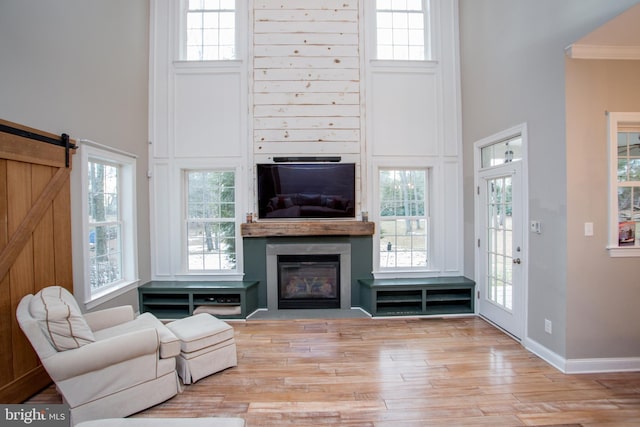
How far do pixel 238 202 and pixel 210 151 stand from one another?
0.85 metres

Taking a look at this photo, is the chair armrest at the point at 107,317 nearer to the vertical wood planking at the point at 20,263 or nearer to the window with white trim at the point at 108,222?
the vertical wood planking at the point at 20,263

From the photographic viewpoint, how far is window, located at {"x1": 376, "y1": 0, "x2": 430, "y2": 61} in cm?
438

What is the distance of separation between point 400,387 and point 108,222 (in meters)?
3.68

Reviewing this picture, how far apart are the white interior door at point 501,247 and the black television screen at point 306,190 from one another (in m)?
1.75

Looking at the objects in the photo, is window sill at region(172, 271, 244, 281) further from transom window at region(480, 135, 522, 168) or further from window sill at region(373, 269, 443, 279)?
transom window at region(480, 135, 522, 168)

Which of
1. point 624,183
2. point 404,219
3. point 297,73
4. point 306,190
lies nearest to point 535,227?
point 624,183

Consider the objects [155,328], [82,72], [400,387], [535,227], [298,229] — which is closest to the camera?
[155,328]

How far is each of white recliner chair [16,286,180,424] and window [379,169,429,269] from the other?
10.2 ft

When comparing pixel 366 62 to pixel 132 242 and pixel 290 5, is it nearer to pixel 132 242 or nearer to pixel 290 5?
pixel 290 5

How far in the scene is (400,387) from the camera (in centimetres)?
236

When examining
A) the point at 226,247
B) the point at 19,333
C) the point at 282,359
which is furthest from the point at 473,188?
the point at 19,333

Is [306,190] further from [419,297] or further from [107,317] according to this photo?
[107,317]

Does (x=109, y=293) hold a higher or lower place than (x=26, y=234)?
lower

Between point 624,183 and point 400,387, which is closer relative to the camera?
point 400,387
